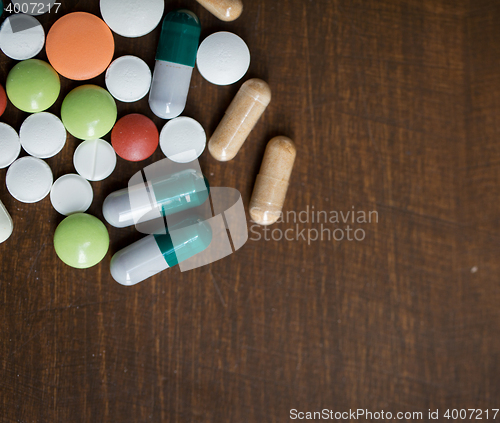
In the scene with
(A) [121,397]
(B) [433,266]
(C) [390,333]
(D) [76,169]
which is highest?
(D) [76,169]

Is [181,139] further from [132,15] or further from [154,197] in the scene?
[132,15]

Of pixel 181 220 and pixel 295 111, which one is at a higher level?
pixel 295 111

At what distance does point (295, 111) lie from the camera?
83 centimetres

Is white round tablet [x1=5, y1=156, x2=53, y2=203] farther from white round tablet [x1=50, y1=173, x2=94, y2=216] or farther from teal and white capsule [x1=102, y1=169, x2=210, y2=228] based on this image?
teal and white capsule [x1=102, y1=169, x2=210, y2=228]

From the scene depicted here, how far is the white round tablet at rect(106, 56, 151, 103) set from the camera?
776mm

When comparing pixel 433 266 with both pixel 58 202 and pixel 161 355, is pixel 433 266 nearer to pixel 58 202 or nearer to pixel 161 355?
pixel 161 355

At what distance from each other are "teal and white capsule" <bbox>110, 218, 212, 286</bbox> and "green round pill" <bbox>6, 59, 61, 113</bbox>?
34 centimetres

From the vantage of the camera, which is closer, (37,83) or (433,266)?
(37,83)

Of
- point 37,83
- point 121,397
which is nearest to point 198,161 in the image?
point 37,83

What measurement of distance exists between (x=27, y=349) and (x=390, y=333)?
2.58 ft

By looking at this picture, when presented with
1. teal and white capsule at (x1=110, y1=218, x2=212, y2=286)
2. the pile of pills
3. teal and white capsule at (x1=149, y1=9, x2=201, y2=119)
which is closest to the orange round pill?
the pile of pills

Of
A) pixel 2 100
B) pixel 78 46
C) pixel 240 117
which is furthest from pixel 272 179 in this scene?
pixel 2 100

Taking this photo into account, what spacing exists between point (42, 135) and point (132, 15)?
0.30 meters

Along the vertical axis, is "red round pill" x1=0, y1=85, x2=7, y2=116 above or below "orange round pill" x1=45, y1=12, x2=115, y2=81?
below
